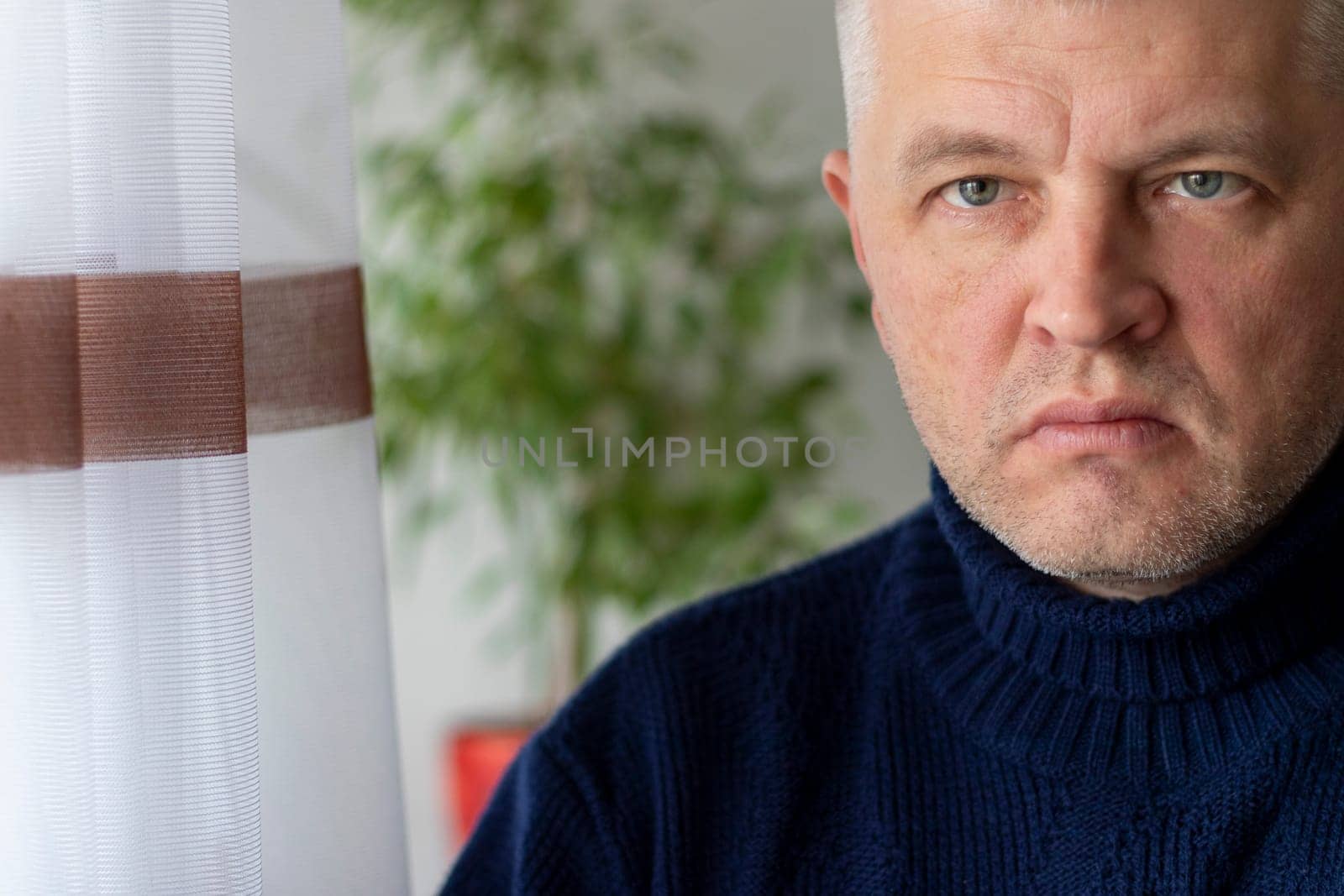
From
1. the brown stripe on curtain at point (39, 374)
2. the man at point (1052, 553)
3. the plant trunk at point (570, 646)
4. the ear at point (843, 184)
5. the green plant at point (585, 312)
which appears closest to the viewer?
the brown stripe on curtain at point (39, 374)

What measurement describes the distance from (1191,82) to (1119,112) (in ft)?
0.14

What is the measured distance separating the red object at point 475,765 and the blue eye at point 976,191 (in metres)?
1.24

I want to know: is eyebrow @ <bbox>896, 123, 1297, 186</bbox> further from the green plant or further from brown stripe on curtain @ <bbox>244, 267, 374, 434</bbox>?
the green plant

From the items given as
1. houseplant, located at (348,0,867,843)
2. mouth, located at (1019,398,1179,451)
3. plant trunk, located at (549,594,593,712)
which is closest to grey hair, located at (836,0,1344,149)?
mouth, located at (1019,398,1179,451)

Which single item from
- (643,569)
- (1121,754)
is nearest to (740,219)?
(643,569)

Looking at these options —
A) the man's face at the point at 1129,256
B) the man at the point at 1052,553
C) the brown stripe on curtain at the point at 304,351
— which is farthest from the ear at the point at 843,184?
the brown stripe on curtain at the point at 304,351

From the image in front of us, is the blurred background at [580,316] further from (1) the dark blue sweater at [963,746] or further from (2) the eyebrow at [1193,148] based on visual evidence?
(2) the eyebrow at [1193,148]

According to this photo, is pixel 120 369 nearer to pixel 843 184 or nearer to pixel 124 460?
pixel 124 460

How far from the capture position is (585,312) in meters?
1.81

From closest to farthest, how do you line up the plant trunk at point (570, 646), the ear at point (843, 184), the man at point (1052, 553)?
1. the man at point (1052, 553)
2. the ear at point (843, 184)
3. the plant trunk at point (570, 646)

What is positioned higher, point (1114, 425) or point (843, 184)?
point (843, 184)

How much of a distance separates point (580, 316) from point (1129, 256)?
112 cm

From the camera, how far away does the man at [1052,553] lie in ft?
2.44

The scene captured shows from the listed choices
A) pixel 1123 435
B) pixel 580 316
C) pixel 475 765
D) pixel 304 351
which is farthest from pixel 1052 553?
pixel 475 765
